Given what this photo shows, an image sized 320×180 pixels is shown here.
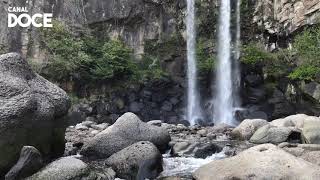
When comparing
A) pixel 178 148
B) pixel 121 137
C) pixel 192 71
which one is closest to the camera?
pixel 121 137

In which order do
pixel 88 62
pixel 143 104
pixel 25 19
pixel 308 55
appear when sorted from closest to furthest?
pixel 308 55
pixel 143 104
pixel 88 62
pixel 25 19

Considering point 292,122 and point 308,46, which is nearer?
point 292,122

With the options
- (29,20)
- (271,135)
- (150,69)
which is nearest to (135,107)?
(150,69)

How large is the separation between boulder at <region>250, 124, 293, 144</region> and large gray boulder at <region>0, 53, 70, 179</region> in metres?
7.07

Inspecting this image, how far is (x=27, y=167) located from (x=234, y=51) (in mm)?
23849

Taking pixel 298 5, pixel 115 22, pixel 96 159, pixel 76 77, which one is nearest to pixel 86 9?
pixel 115 22

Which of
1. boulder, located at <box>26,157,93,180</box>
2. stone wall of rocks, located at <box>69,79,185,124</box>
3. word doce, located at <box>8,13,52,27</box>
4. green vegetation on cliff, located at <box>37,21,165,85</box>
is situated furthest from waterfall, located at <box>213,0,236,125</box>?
boulder, located at <box>26,157,93,180</box>

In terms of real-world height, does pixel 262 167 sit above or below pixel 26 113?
below

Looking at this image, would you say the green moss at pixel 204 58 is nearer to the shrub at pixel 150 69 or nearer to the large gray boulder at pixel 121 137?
the shrub at pixel 150 69

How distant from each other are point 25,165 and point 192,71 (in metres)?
23.0

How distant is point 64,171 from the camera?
850cm

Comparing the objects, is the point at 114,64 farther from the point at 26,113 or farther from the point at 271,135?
the point at 26,113

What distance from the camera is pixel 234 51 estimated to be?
30688 millimetres

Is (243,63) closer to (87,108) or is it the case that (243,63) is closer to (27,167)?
(87,108)
